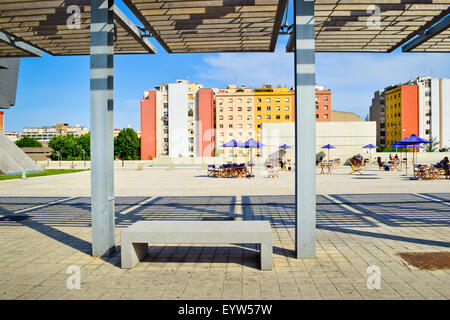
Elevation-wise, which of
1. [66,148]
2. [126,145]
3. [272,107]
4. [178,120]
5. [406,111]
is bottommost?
[66,148]

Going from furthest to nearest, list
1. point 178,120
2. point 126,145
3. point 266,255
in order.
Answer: point 126,145
point 178,120
point 266,255

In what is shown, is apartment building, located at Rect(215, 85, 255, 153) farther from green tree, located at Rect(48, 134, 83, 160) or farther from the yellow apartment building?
green tree, located at Rect(48, 134, 83, 160)

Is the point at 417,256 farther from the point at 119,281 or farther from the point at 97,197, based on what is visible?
the point at 97,197

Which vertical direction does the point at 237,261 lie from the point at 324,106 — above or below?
below

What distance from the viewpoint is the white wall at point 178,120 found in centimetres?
8200

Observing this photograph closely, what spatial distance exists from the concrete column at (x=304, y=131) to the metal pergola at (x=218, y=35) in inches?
0.6

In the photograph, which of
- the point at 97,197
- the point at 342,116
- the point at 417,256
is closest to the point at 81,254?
the point at 97,197

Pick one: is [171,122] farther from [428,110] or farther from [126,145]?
[428,110]

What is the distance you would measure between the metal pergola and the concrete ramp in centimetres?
2218

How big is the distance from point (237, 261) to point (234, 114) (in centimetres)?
7798

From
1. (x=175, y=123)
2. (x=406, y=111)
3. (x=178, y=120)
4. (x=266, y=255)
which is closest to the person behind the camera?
(x=266, y=255)

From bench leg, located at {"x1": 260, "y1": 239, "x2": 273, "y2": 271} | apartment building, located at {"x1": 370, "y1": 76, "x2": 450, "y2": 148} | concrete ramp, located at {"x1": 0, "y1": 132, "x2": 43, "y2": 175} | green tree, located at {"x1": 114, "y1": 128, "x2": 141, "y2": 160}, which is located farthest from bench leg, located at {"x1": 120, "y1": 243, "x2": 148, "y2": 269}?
green tree, located at {"x1": 114, "y1": 128, "x2": 141, "y2": 160}

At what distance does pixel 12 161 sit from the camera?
2733 centimetres

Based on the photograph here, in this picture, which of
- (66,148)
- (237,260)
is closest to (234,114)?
(66,148)
